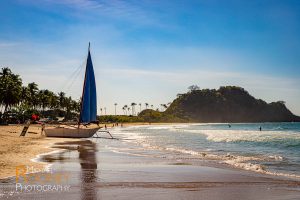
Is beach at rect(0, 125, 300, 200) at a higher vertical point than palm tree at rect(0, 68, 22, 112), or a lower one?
lower

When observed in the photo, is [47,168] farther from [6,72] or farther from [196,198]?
[6,72]

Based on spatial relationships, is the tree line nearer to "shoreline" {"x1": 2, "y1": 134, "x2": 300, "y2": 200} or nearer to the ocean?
the ocean

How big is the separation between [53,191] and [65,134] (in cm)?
3586

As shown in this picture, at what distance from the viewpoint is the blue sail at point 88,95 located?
1805 inches

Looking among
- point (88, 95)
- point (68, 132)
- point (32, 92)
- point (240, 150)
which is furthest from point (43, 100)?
point (240, 150)

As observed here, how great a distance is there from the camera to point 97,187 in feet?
34.5

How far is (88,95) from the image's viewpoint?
151ft

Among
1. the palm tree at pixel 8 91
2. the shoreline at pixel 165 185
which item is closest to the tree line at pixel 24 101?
the palm tree at pixel 8 91

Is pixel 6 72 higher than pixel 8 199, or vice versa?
pixel 6 72

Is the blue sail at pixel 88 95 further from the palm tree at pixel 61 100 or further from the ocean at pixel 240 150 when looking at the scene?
the palm tree at pixel 61 100

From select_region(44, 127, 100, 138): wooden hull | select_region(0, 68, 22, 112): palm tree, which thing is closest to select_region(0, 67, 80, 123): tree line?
select_region(0, 68, 22, 112): palm tree

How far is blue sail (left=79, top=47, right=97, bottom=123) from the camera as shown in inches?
1805

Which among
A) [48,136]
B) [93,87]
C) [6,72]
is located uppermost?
[6,72]

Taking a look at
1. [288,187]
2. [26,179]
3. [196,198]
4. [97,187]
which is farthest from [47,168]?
[288,187]
